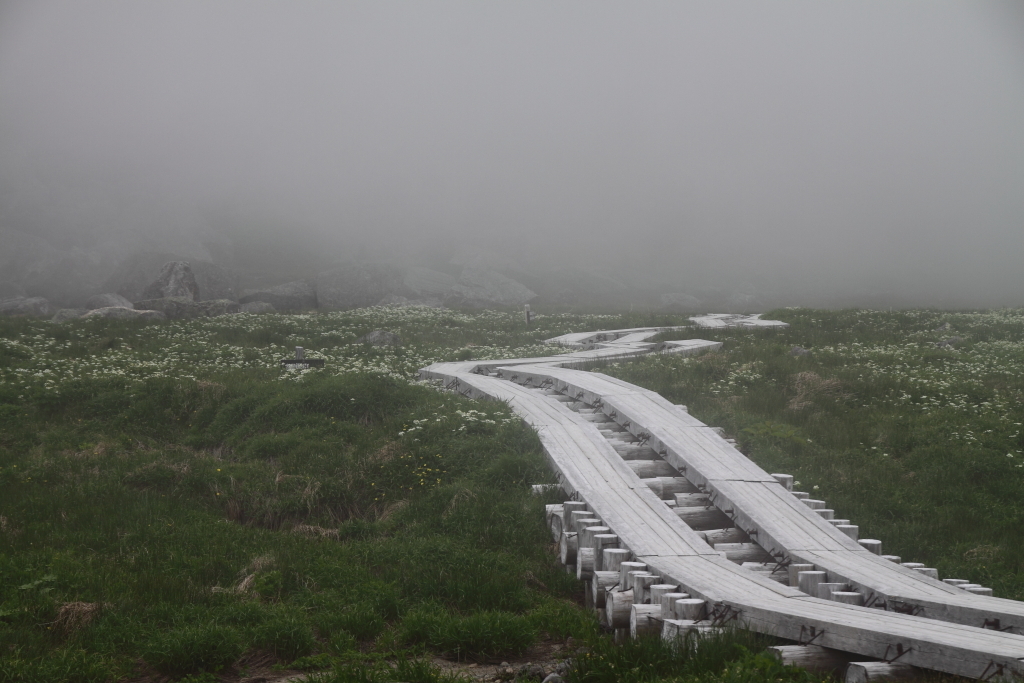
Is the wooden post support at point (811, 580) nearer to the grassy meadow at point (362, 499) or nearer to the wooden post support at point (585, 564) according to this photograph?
the grassy meadow at point (362, 499)

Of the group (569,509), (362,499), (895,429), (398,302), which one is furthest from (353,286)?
(569,509)

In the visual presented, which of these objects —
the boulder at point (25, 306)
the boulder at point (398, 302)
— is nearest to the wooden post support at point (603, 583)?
the boulder at point (398, 302)

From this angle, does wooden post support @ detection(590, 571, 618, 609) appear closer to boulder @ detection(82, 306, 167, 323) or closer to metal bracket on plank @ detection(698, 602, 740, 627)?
metal bracket on plank @ detection(698, 602, 740, 627)

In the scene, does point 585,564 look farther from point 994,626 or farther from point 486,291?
point 486,291

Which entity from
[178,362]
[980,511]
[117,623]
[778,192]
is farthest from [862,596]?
[778,192]

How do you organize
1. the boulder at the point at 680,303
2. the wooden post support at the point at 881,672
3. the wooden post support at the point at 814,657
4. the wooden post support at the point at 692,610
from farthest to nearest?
the boulder at the point at 680,303 < the wooden post support at the point at 692,610 < the wooden post support at the point at 814,657 < the wooden post support at the point at 881,672

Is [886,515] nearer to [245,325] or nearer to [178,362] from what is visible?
[178,362]
